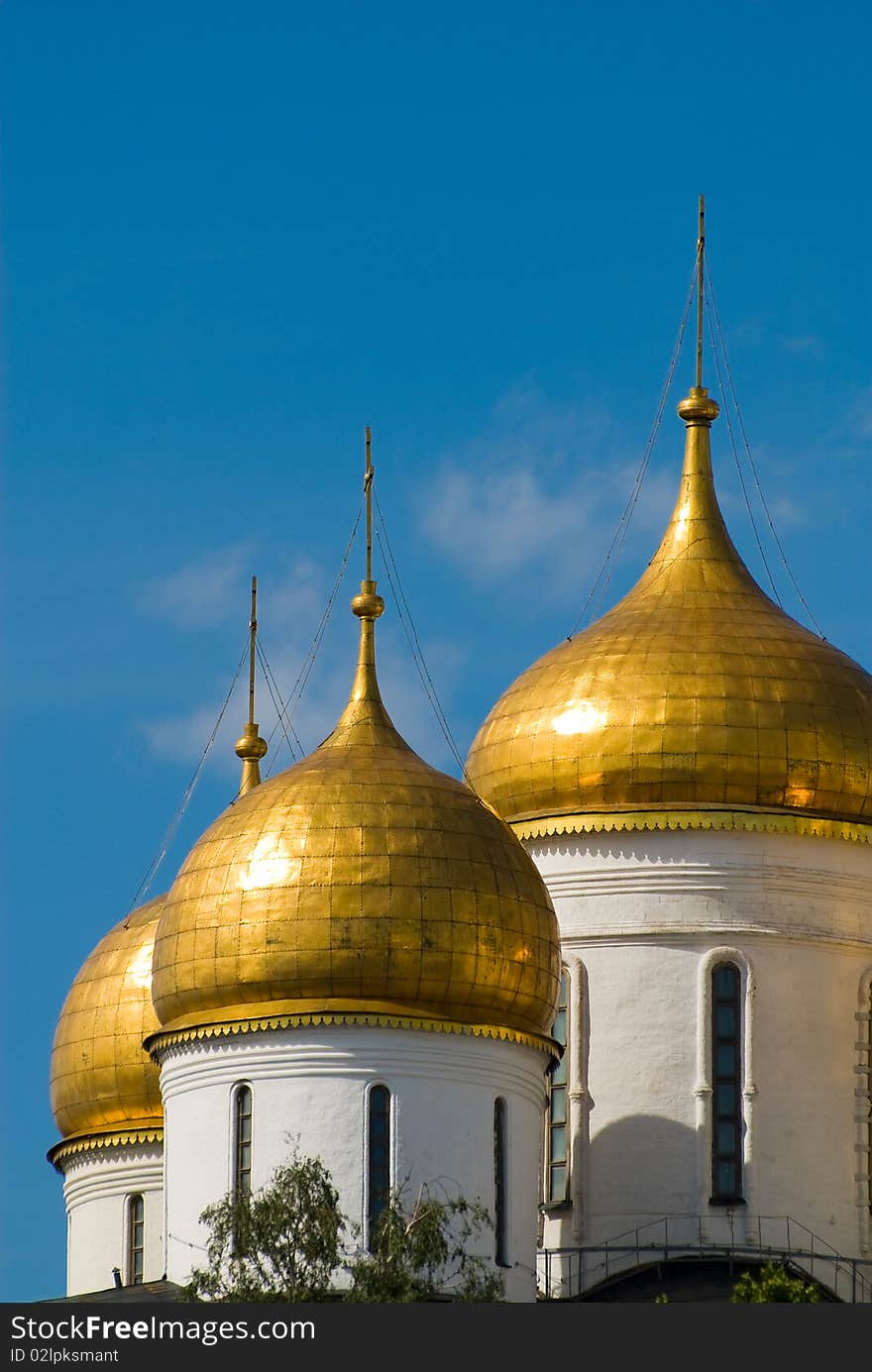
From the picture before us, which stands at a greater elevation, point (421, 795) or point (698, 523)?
point (698, 523)

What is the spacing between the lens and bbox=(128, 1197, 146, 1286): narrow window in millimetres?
35719

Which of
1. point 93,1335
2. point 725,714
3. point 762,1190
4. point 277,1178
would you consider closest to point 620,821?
point 725,714

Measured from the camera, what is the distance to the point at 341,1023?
30.0m

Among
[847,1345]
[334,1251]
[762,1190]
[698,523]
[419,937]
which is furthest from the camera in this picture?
[698,523]

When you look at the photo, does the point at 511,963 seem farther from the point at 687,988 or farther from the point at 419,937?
the point at 687,988

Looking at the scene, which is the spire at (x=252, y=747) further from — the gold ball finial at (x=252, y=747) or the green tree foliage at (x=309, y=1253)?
the green tree foliage at (x=309, y=1253)

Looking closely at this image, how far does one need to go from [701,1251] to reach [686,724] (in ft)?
14.4

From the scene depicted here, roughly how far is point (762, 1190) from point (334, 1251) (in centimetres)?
647

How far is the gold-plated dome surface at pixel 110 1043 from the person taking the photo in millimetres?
35469

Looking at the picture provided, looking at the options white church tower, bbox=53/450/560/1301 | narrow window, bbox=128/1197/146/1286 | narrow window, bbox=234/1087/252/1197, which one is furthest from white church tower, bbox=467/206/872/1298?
Answer: narrow window, bbox=128/1197/146/1286

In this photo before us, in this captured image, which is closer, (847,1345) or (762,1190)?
(847,1345)

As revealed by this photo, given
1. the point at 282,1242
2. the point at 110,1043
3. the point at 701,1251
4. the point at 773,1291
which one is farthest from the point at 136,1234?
the point at 773,1291

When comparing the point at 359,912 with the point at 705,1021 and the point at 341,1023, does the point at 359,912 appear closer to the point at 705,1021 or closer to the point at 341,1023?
the point at 341,1023

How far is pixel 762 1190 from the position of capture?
32.6 metres
